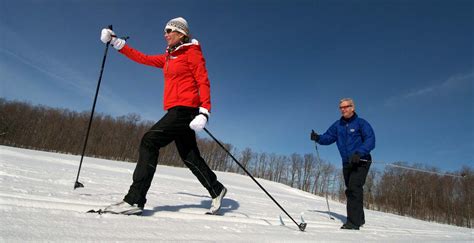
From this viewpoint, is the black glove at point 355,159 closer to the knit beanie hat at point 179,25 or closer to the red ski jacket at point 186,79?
the red ski jacket at point 186,79

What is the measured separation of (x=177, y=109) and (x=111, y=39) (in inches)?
52.5

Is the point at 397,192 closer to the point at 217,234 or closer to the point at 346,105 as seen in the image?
the point at 346,105

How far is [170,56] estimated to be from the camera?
3.34 metres

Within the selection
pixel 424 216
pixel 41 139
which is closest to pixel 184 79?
pixel 424 216

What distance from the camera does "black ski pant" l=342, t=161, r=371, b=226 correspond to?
461 cm

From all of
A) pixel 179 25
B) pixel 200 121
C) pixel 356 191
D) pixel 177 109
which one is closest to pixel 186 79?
pixel 177 109

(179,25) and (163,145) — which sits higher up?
(179,25)

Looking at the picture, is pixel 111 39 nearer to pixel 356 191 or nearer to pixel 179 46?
pixel 179 46

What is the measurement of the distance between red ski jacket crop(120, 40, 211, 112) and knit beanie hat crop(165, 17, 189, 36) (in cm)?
22

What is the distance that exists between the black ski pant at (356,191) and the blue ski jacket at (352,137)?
18cm

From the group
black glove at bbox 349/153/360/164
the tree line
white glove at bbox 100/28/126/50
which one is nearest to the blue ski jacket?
black glove at bbox 349/153/360/164

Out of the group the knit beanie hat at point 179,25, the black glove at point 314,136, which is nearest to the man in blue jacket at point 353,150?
the black glove at point 314,136

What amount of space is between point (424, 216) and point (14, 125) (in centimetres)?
7485

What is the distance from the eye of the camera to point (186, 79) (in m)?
3.17
